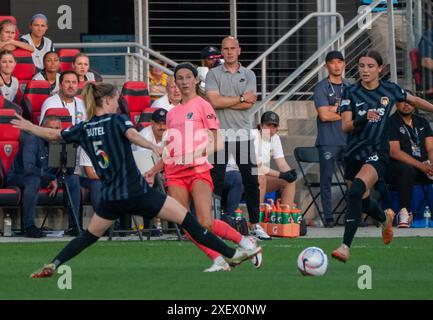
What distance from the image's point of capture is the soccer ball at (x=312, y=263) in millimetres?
12422

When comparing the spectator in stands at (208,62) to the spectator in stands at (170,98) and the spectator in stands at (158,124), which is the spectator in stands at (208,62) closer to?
the spectator in stands at (158,124)

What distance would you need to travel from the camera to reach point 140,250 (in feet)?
52.3

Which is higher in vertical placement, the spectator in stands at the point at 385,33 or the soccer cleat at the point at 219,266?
the spectator in stands at the point at 385,33

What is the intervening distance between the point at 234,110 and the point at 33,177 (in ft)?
9.44

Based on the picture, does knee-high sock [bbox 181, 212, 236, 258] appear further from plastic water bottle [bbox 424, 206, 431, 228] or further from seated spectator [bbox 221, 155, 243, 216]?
plastic water bottle [bbox 424, 206, 431, 228]

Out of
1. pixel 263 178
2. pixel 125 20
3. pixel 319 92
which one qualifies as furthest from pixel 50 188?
pixel 125 20

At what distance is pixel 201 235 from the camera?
488 inches

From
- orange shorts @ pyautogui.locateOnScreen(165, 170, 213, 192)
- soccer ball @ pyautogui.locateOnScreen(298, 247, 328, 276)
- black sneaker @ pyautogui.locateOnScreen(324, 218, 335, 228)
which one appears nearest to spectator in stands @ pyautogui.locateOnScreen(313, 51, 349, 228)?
black sneaker @ pyautogui.locateOnScreen(324, 218, 335, 228)

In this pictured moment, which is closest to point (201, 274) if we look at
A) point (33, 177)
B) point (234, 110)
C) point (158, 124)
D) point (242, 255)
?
point (242, 255)

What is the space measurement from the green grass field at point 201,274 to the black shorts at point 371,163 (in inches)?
35.3

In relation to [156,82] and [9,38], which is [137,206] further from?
[156,82]

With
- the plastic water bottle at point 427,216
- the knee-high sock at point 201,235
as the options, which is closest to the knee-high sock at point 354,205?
the knee-high sock at point 201,235

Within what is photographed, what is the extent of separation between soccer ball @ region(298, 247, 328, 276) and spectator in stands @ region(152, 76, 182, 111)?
712cm

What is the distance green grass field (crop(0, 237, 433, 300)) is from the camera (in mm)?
11009
